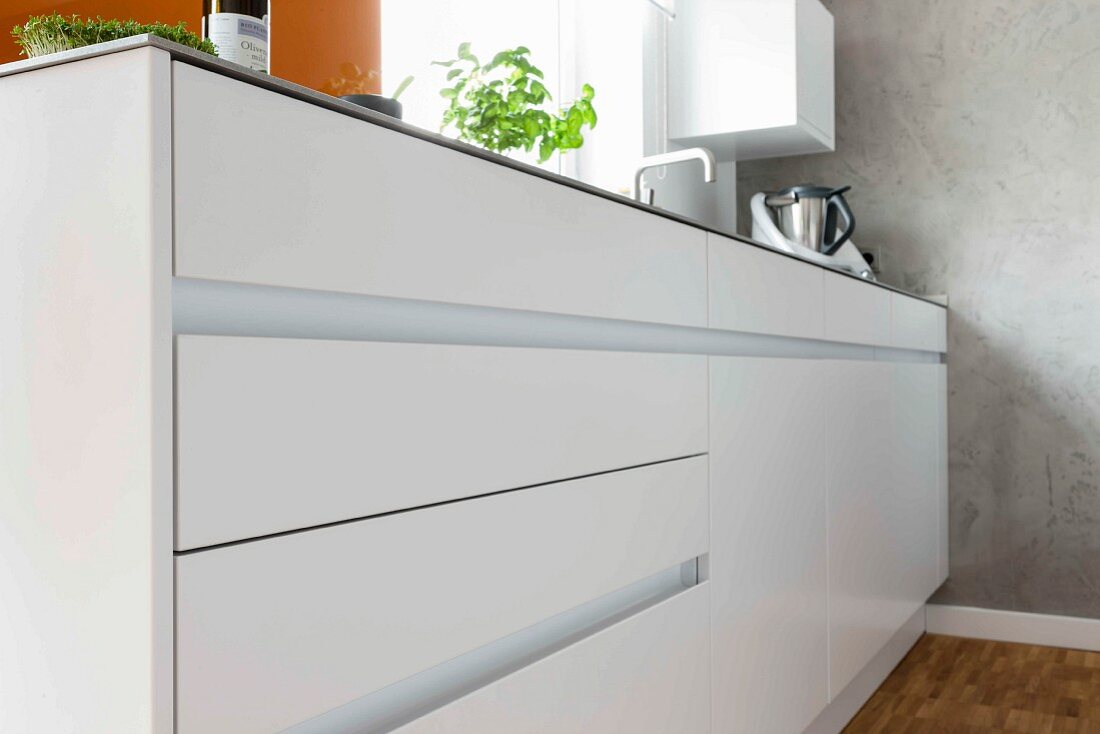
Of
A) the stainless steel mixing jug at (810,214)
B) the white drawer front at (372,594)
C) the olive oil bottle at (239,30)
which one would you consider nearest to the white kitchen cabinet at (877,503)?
the stainless steel mixing jug at (810,214)

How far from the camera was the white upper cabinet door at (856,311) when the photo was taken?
217 centimetres

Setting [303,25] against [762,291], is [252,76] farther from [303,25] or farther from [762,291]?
[762,291]

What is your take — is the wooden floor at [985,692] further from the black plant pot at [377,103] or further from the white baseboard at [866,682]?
the black plant pot at [377,103]

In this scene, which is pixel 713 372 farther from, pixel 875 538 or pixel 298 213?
pixel 875 538

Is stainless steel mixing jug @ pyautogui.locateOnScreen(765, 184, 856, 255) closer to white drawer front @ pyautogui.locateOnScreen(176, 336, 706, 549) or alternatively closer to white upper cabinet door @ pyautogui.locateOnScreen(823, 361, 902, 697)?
white upper cabinet door @ pyautogui.locateOnScreen(823, 361, 902, 697)

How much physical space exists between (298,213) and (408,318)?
6.6 inches

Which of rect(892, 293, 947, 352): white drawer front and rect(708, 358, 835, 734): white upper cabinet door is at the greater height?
rect(892, 293, 947, 352): white drawer front

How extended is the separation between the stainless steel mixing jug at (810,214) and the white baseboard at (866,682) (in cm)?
111

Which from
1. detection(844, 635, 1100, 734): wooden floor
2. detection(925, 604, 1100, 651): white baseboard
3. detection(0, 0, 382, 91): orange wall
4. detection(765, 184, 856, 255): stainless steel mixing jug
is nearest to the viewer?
detection(0, 0, 382, 91): orange wall

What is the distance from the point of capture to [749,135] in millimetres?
2898

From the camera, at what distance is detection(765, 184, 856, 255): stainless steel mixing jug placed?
9.54 ft

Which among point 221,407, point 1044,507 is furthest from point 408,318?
point 1044,507

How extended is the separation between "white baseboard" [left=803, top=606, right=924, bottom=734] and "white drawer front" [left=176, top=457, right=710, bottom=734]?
1.19 metres

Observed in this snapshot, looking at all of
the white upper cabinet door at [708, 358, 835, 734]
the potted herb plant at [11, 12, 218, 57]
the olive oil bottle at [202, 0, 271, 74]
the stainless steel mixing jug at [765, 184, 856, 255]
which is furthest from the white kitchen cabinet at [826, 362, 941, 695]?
the potted herb plant at [11, 12, 218, 57]
